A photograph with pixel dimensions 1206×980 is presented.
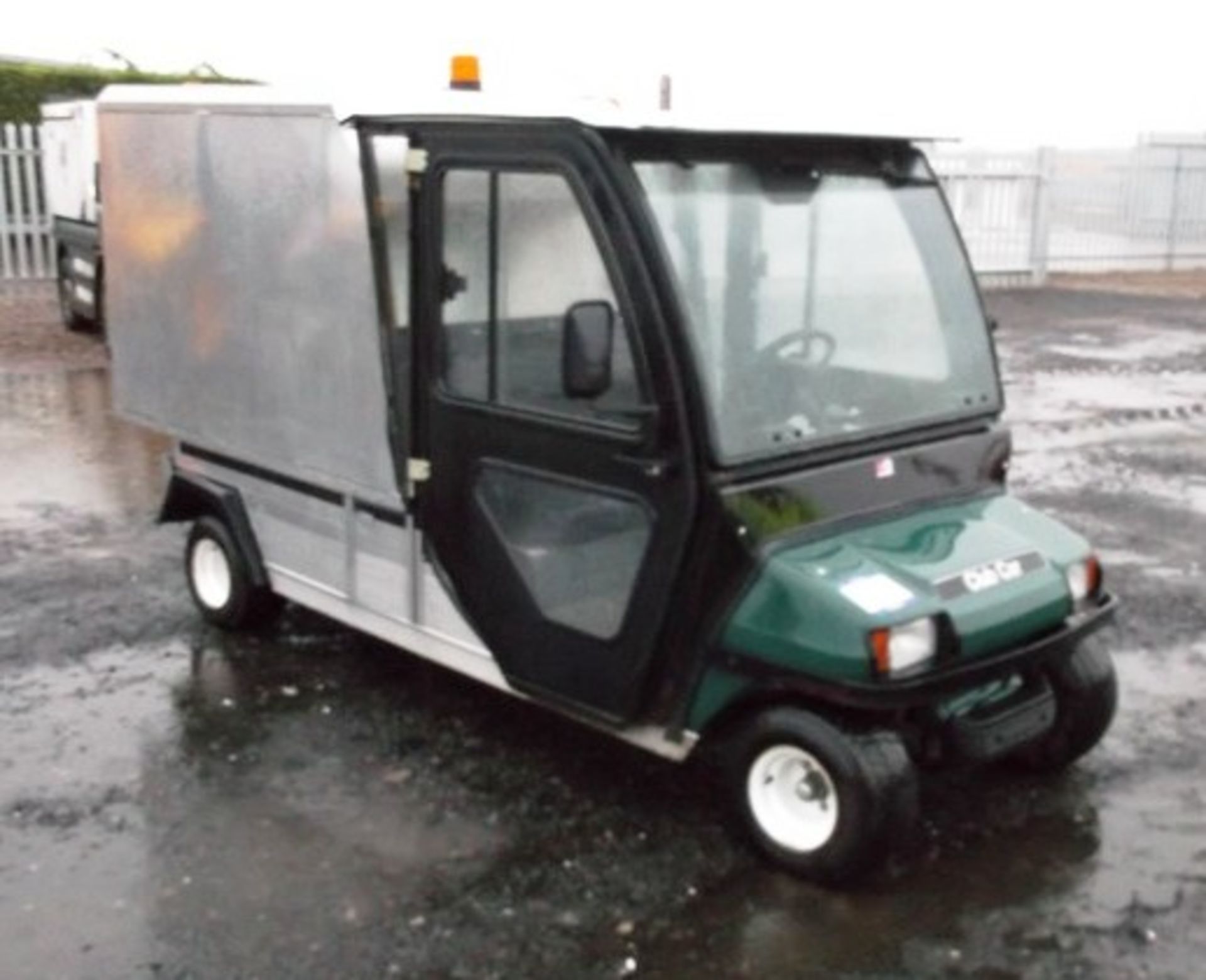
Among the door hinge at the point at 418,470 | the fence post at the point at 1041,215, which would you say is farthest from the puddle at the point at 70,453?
the fence post at the point at 1041,215

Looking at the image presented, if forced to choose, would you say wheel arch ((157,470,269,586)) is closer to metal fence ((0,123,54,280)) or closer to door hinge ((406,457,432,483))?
door hinge ((406,457,432,483))

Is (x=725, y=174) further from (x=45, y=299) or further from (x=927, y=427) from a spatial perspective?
(x=45, y=299)

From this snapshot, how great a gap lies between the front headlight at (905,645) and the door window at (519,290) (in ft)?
2.95

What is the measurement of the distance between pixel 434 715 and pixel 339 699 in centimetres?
38

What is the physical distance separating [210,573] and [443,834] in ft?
6.74

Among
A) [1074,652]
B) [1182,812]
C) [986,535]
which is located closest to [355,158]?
[986,535]

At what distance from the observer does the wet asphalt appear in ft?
11.8

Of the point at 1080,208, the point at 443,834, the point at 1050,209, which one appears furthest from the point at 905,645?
the point at 1080,208

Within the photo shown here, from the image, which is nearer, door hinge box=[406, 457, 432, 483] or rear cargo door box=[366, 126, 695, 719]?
rear cargo door box=[366, 126, 695, 719]

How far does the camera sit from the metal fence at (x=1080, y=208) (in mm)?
18844

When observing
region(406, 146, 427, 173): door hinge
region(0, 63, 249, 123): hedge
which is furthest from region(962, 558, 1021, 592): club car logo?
region(0, 63, 249, 123): hedge

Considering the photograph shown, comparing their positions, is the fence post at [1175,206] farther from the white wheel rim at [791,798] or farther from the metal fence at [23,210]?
the white wheel rim at [791,798]

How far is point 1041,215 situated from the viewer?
1919cm

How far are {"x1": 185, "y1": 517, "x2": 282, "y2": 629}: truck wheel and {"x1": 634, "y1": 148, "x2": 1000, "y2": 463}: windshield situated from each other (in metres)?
2.40
